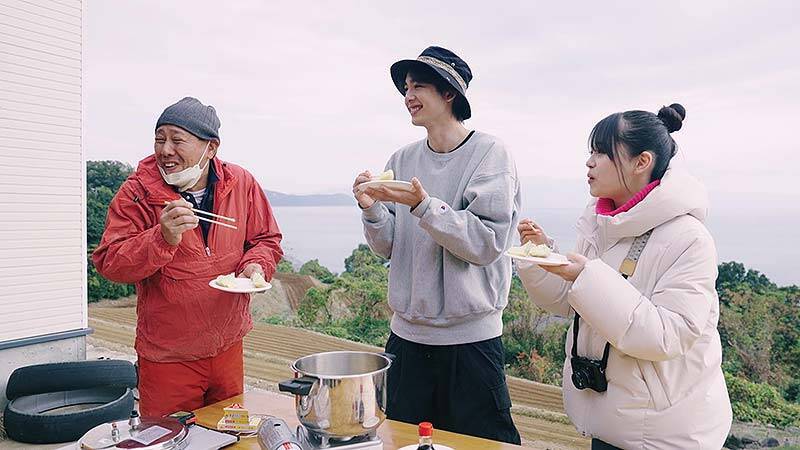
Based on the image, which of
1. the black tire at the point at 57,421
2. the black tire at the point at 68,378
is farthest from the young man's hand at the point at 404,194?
the black tire at the point at 68,378

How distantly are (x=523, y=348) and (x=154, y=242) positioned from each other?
245cm

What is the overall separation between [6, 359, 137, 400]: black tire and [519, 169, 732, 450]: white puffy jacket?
3.59 metres

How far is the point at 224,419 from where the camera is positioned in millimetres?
1667

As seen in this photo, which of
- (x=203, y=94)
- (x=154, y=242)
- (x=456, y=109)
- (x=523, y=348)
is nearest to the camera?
(x=154, y=242)

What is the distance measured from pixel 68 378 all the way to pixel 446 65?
3.52m

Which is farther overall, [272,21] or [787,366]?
[272,21]

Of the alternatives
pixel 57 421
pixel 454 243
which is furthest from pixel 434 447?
pixel 57 421

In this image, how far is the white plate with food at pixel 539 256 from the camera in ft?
5.17

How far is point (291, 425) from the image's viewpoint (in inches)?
66.3

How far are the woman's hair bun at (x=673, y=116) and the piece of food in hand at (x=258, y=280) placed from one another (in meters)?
1.29

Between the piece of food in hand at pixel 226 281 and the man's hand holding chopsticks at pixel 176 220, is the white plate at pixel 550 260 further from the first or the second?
the man's hand holding chopsticks at pixel 176 220

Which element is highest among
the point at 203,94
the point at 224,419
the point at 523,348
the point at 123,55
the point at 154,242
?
the point at 123,55

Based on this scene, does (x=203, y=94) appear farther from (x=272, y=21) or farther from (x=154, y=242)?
(x=154, y=242)

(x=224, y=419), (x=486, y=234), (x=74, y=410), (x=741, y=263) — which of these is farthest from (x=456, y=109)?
(x=74, y=410)
